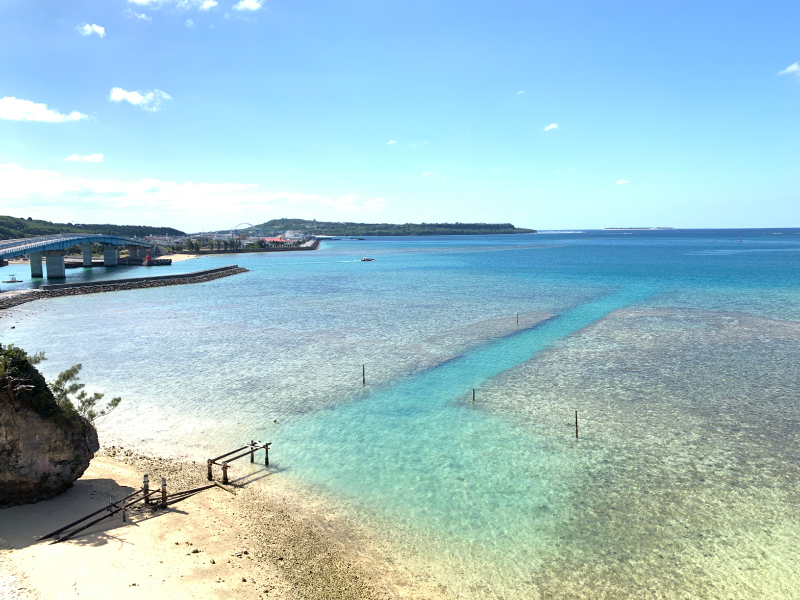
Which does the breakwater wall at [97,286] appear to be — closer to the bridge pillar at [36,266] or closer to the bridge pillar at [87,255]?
the bridge pillar at [36,266]

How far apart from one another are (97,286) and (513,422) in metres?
74.5

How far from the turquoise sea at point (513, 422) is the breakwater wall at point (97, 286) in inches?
506

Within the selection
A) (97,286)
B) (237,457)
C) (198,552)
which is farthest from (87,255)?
(198,552)

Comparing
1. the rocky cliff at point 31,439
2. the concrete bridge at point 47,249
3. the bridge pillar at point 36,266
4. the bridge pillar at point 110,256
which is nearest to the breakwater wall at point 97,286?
the concrete bridge at point 47,249

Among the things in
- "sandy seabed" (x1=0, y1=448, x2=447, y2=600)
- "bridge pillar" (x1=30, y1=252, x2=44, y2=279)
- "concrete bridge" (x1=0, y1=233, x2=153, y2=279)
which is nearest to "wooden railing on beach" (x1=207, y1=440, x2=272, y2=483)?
"sandy seabed" (x1=0, y1=448, x2=447, y2=600)

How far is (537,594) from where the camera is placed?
12.7m

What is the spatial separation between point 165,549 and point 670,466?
18.0 meters

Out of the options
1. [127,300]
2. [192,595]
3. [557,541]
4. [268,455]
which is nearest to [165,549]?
[192,595]

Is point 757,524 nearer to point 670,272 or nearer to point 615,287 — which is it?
point 615,287

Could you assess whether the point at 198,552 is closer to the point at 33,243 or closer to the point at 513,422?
the point at 513,422

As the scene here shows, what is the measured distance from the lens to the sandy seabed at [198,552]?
1199 centimetres

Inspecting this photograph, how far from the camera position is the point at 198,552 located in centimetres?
1345

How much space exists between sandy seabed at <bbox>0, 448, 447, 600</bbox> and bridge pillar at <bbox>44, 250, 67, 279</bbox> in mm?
91145

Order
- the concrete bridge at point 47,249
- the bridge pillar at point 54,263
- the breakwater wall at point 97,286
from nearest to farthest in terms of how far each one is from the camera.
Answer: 1. the breakwater wall at point 97,286
2. the concrete bridge at point 47,249
3. the bridge pillar at point 54,263
